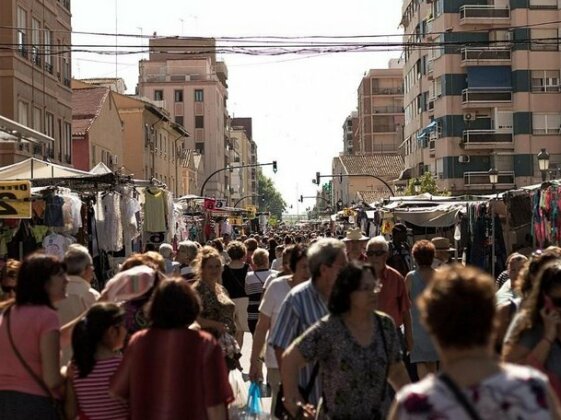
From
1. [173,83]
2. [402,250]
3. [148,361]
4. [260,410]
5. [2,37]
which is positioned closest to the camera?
[148,361]

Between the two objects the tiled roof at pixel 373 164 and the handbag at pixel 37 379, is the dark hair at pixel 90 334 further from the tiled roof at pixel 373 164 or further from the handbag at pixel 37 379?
the tiled roof at pixel 373 164

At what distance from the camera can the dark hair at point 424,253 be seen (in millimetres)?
9102

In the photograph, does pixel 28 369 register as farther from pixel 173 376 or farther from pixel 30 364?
pixel 173 376

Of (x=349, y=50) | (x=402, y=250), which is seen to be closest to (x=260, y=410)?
(x=402, y=250)

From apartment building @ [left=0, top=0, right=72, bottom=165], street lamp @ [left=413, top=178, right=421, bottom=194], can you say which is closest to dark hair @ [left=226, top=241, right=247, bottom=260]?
apartment building @ [left=0, top=0, right=72, bottom=165]

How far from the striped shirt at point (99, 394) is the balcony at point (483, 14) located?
169 ft

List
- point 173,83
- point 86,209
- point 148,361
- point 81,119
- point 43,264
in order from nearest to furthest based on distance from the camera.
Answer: point 148,361
point 43,264
point 86,209
point 81,119
point 173,83

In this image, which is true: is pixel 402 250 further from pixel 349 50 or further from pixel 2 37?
pixel 2 37

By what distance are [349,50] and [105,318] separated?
1557 cm

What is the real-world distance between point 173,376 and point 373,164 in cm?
10012

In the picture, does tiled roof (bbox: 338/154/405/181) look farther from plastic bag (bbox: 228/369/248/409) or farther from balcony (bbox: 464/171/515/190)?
plastic bag (bbox: 228/369/248/409)

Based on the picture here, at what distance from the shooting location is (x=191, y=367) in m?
5.24

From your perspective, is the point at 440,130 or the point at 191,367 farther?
the point at 440,130

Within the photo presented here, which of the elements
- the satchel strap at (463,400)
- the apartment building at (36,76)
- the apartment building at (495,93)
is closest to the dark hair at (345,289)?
the satchel strap at (463,400)
